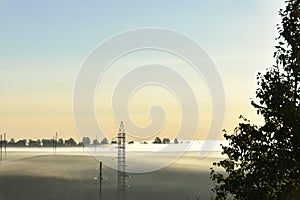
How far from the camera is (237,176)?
27266 millimetres

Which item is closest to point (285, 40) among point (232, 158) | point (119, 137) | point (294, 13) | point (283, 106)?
point (294, 13)

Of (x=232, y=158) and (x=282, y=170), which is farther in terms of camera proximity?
(x=232, y=158)

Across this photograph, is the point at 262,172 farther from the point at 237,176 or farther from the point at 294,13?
the point at 294,13

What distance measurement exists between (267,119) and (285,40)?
329 cm

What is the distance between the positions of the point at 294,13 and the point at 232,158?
6.43 m

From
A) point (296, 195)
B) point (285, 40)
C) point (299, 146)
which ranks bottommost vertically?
point (296, 195)

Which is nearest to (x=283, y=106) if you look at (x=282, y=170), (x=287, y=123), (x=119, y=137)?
(x=287, y=123)

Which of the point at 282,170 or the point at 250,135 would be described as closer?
the point at 282,170

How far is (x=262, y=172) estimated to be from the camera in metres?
26.2

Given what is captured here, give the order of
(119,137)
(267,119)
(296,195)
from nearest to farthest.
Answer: (296,195)
(267,119)
(119,137)

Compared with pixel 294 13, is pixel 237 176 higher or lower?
lower

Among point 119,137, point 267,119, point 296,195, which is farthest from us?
point 119,137

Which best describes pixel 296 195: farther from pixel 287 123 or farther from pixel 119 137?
pixel 119 137

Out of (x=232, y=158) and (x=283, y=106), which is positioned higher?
(x=283, y=106)
